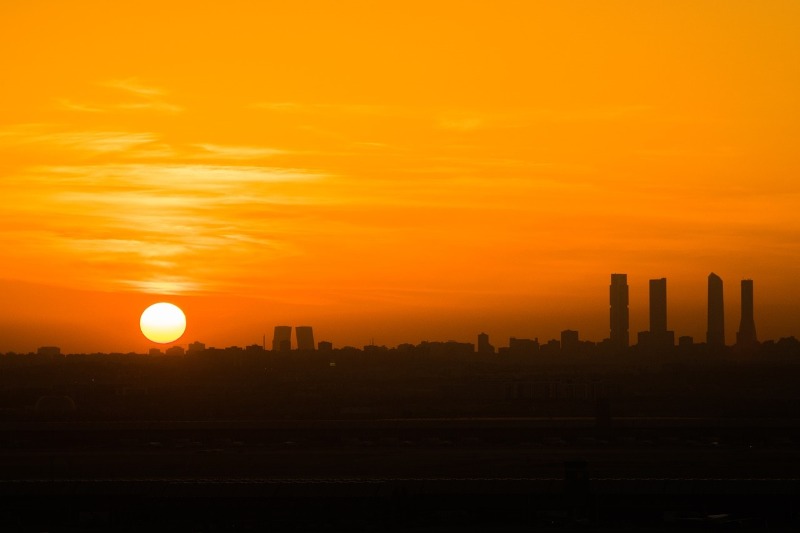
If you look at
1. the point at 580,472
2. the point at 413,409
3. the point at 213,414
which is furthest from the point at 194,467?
the point at 413,409

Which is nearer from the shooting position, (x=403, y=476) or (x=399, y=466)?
(x=403, y=476)

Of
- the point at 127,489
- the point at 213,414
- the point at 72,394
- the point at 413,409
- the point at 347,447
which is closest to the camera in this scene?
the point at 127,489

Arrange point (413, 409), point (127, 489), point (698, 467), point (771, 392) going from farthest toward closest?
point (771, 392)
point (413, 409)
point (698, 467)
point (127, 489)

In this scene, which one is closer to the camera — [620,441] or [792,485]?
[792,485]

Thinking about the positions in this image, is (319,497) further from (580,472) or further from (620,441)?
(620,441)

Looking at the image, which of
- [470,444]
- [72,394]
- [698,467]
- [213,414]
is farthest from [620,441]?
[72,394]

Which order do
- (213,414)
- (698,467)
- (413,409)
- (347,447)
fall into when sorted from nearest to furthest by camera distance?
(698,467), (347,447), (213,414), (413,409)

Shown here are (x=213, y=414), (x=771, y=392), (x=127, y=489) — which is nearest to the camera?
(x=127, y=489)

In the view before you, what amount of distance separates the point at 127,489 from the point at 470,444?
82.2 feet

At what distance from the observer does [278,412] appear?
8088cm

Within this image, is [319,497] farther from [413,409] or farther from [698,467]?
[413,409]

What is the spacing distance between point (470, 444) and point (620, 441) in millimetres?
6915

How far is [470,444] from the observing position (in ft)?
163

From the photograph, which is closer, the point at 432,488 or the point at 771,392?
the point at 432,488
